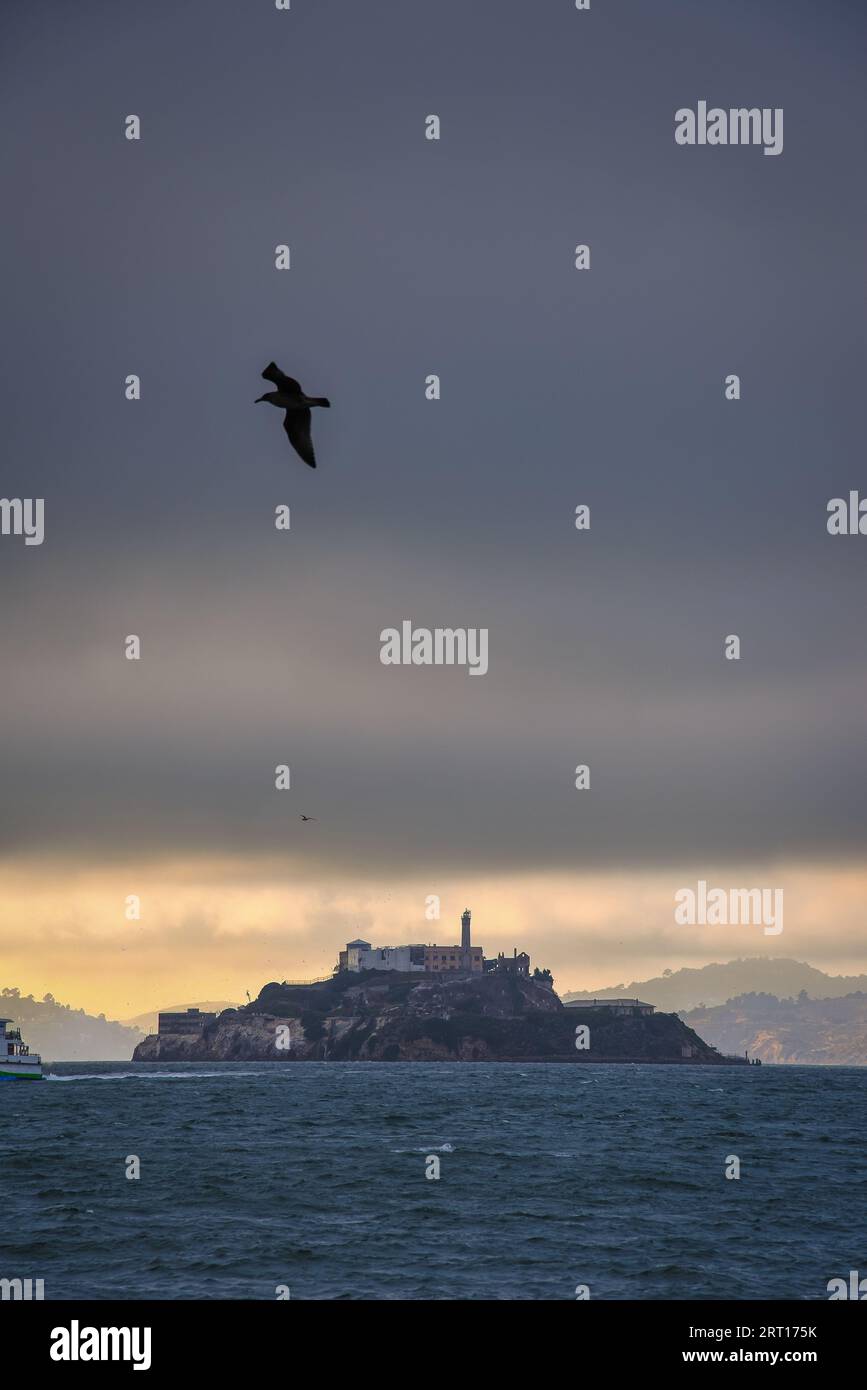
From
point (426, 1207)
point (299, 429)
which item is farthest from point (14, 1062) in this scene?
point (299, 429)

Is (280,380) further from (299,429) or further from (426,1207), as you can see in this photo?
(426,1207)

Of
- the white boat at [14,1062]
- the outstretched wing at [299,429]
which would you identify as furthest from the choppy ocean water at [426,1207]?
the white boat at [14,1062]

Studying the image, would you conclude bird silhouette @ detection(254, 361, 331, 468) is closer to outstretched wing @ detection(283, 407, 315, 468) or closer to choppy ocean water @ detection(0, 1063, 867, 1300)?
outstretched wing @ detection(283, 407, 315, 468)

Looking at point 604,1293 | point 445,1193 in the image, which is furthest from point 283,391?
point 445,1193

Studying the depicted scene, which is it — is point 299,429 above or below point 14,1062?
above

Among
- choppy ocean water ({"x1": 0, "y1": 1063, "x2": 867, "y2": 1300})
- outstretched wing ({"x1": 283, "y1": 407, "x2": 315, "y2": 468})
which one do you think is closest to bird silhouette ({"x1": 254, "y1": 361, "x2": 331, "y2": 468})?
outstretched wing ({"x1": 283, "y1": 407, "x2": 315, "y2": 468})

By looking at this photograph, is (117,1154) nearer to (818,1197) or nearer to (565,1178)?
(565,1178)

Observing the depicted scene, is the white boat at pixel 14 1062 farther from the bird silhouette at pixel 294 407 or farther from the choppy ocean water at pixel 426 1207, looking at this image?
the bird silhouette at pixel 294 407
